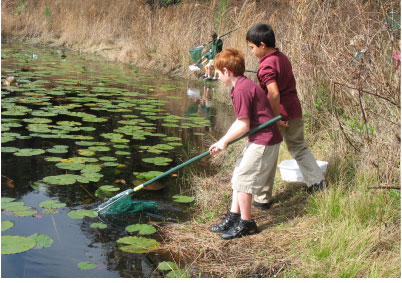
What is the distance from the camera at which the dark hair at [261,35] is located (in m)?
3.22

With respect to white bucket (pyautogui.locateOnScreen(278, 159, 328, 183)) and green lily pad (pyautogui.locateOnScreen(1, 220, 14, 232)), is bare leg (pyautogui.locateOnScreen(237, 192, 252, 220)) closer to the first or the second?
white bucket (pyautogui.locateOnScreen(278, 159, 328, 183))

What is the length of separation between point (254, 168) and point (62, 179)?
→ 176 centimetres

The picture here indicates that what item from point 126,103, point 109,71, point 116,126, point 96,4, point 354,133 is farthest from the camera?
point 96,4

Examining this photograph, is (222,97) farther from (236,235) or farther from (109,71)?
(236,235)

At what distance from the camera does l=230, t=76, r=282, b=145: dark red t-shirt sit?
117 inches

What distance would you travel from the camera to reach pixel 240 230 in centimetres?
307

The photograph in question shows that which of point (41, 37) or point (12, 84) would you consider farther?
point (41, 37)

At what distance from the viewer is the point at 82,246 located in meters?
2.95

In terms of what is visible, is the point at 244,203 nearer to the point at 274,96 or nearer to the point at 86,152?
the point at 274,96

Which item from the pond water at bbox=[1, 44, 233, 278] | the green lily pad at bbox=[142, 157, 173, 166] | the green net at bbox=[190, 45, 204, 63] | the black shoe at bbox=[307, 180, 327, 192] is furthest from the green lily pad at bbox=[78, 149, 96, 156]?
the green net at bbox=[190, 45, 204, 63]

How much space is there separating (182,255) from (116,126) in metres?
3.30

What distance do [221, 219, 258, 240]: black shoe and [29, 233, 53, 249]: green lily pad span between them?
1.09m

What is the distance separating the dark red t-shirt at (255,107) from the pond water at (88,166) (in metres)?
0.91
